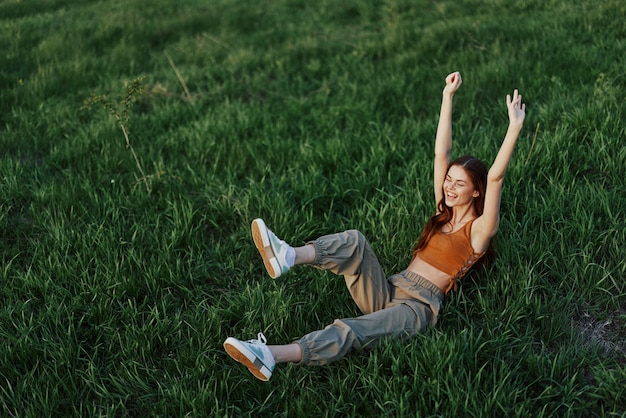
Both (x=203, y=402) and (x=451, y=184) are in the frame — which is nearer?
(x=203, y=402)

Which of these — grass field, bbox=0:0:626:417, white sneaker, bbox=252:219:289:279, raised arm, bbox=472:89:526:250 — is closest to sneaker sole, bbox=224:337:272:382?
grass field, bbox=0:0:626:417

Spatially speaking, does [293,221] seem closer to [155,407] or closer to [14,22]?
[155,407]

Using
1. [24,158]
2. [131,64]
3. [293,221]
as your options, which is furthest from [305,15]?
[293,221]

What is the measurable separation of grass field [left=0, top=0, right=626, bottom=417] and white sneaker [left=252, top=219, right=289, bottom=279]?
0.92 feet

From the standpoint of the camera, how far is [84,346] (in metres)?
2.79

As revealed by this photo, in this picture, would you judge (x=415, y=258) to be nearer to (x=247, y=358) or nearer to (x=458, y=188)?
(x=458, y=188)

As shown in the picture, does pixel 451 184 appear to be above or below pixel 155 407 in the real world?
above

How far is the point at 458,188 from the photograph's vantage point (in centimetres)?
287

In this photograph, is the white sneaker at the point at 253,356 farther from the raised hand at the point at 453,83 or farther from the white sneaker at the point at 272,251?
the raised hand at the point at 453,83

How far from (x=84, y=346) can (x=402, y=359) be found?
4.86ft

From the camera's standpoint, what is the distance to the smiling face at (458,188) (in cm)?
287

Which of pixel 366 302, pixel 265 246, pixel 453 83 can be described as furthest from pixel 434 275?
pixel 453 83

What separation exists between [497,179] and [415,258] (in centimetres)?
60

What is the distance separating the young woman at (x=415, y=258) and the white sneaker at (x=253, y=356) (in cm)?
3
